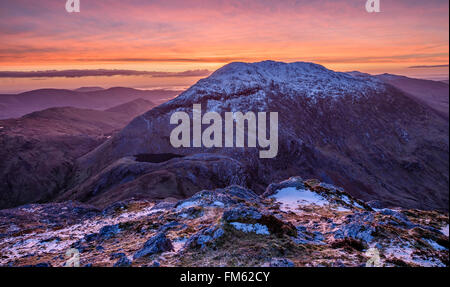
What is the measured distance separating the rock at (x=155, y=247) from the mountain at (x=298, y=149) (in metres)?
64.1

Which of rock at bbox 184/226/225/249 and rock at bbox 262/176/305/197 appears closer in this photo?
rock at bbox 184/226/225/249

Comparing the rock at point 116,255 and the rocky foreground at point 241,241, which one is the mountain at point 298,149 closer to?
the rocky foreground at point 241,241

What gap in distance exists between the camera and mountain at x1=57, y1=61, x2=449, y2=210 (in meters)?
100

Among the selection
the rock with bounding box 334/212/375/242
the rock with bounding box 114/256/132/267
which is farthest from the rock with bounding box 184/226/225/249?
the rock with bounding box 334/212/375/242

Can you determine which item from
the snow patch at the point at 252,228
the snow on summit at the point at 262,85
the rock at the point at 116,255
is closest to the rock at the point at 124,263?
the rock at the point at 116,255

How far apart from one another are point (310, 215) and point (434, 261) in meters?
12.0

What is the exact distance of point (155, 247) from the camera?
1603cm

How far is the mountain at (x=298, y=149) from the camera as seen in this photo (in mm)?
100188

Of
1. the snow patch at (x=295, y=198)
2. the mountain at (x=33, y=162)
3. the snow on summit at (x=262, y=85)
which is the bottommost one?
the mountain at (x=33, y=162)

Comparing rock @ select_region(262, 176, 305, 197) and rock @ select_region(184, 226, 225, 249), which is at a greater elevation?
rock @ select_region(184, 226, 225, 249)

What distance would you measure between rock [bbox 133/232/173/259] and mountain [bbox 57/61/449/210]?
64.1 m

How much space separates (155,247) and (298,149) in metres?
133

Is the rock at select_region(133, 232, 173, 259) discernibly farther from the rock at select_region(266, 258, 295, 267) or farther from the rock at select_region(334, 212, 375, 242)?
the rock at select_region(334, 212, 375, 242)
